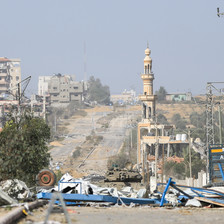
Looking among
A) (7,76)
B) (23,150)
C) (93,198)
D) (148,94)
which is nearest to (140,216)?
(93,198)

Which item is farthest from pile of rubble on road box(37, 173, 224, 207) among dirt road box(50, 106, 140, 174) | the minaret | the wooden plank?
the minaret

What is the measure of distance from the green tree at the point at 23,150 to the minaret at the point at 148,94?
210 ft

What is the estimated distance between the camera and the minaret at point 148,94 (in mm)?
95875

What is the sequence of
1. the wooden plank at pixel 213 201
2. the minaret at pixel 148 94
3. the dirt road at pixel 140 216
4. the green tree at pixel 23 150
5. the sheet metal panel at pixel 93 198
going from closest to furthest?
the dirt road at pixel 140 216
the wooden plank at pixel 213 201
the sheet metal panel at pixel 93 198
the green tree at pixel 23 150
the minaret at pixel 148 94

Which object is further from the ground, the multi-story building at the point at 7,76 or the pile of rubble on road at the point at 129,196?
the multi-story building at the point at 7,76

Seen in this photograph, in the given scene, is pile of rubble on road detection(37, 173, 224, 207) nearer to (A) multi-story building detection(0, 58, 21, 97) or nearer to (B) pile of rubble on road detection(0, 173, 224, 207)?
(B) pile of rubble on road detection(0, 173, 224, 207)

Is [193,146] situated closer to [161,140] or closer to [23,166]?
[161,140]

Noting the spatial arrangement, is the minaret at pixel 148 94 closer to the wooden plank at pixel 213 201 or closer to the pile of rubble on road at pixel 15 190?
the pile of rubble on road at pixel 15 190

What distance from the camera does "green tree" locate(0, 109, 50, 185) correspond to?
87.1 ft

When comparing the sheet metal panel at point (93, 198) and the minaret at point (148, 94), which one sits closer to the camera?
the sheet metal panel at point (93, 198)

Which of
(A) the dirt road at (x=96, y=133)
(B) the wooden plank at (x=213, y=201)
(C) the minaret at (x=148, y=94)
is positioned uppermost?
(C) the minaret at (x=148, y=94)

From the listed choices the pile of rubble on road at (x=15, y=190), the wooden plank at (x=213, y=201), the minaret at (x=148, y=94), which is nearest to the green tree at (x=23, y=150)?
the pile of rubble on road at (x=15, y=190)

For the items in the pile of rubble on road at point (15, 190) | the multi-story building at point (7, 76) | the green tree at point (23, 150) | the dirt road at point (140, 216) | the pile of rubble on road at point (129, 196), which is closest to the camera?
the dirt road at point (140, 216)

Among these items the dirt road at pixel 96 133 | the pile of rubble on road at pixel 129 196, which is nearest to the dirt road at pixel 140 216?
the pile of rubble on road at pixel 129 196
